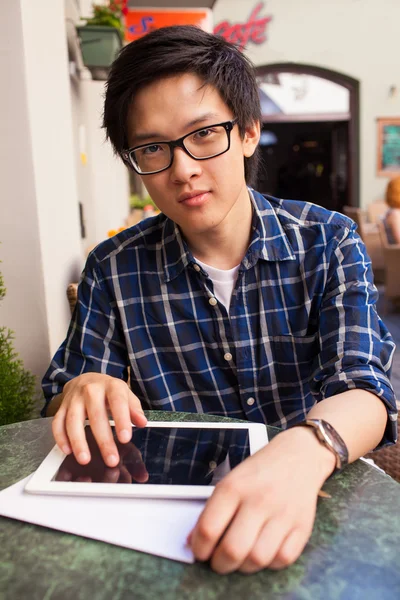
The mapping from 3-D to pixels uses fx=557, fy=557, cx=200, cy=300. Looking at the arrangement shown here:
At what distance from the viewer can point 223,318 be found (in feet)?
4.45

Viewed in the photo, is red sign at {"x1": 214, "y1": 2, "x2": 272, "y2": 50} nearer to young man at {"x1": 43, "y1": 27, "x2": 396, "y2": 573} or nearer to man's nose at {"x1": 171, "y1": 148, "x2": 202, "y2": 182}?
young man at {"x1": 43, "y1": 27, "x2": 396, "y2": 573}

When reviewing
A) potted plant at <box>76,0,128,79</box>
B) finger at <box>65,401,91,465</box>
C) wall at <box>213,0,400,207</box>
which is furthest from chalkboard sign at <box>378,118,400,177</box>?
finger at <box>65,401,91,465</box>

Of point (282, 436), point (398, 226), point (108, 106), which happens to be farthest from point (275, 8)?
point (282, 436)

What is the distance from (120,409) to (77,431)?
72mm

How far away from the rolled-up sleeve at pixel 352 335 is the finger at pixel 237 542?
19.2 inches

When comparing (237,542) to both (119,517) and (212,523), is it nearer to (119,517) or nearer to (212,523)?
(212,523)

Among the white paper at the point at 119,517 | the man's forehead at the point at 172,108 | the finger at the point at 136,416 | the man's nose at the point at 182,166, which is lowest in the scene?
the white paper at the point at 119,517

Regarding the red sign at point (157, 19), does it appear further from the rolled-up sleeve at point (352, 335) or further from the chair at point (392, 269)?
the rolled-up sleeve at point (352, 335)

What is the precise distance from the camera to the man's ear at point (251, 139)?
54.9 inches

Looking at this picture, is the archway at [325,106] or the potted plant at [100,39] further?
the archway at [325,106]

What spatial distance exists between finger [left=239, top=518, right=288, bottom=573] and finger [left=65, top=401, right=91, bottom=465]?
12.2 inches

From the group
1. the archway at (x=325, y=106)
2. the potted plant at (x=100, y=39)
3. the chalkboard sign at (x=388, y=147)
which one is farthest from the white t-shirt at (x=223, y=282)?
the chalkboard sign at (x=388, y=147)

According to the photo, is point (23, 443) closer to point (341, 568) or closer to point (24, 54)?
point (341, 568)

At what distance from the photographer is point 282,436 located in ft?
2.63
